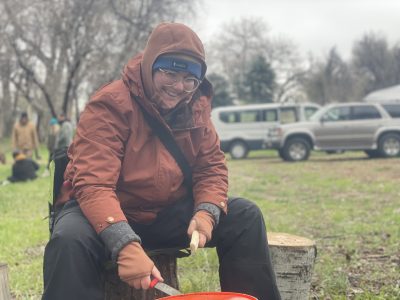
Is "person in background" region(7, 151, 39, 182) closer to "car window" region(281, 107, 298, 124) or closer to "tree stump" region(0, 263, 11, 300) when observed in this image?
"tree stump" region(0, 263, 11, 300)

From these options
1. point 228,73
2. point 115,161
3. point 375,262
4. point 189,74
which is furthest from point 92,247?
point 228,73

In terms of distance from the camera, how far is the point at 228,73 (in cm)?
4434

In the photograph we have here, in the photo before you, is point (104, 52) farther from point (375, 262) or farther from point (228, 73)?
point (228, 73)

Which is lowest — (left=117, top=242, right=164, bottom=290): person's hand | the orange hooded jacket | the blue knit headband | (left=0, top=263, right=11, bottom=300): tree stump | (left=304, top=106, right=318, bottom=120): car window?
(left=0, top=263, right=11, bottom=300): tree stump

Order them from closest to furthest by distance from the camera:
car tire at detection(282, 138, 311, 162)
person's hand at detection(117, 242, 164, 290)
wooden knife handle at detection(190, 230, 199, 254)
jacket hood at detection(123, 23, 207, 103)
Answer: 1. person's hand at detection(117, 242, 164, 290)
2. wooden knife handle at detection(190, 230, 199, 254)
3. jacket hood at detection(123, 23, 207, 103)
4. car tire at detection(282, 138, 311, 162)

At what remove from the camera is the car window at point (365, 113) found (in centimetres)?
1612

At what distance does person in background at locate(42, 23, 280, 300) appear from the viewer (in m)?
2.30

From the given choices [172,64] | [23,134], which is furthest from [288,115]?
[172,64]

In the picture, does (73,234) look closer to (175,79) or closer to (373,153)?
(175,79)

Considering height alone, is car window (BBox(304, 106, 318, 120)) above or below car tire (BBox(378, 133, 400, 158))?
above

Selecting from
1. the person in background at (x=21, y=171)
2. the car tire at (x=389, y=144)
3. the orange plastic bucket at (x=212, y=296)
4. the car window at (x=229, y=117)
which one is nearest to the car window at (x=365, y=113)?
the car tire at (x=389, y=144)

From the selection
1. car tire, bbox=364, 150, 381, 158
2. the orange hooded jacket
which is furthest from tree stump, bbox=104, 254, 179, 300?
car tire, bbox=364, 150, 381, 158

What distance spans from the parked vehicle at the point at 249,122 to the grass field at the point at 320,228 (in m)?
8.14

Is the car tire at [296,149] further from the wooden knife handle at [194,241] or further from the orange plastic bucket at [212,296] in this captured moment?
the orange plastic bucket at [212,296]
